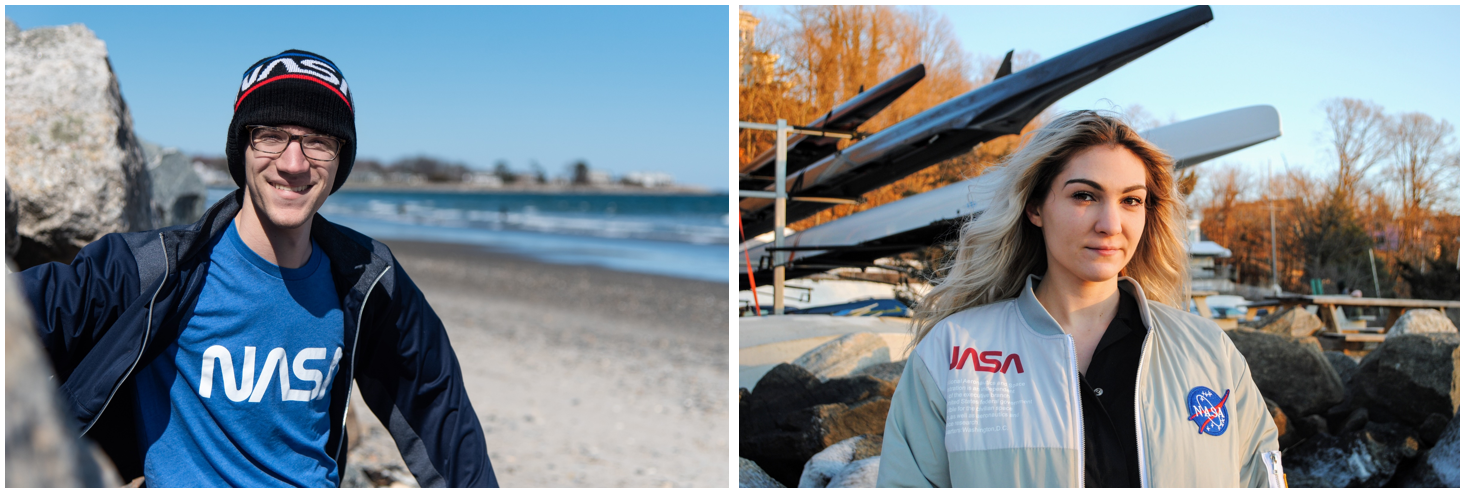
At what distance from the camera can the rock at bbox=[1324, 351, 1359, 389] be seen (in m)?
3.91

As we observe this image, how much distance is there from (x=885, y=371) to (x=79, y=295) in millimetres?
3023

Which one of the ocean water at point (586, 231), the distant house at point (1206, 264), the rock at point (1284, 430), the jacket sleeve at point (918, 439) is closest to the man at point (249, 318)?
the jacket sleeve at point (918, 439)

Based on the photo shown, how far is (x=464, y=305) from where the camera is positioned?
35.8ft

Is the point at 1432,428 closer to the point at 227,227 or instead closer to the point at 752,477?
the point at 752,477

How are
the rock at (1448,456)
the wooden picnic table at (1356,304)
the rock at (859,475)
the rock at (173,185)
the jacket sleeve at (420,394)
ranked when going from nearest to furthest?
the jacket sleeve at (420,394), the rock at (859,475), the rock at (1448,456), the wooden picnic table at (1356,304), the rock at (173,185)

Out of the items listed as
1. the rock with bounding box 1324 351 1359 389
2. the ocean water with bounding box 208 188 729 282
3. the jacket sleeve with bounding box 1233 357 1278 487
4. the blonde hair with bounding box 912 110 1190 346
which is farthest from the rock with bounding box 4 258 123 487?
the ocean water with bounding box 208 188 729 282

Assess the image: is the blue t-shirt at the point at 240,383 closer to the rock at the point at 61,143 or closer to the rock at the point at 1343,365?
the rock at the point at 61,143

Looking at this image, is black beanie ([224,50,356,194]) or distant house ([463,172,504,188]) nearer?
black beanie ([224,50,356,194])

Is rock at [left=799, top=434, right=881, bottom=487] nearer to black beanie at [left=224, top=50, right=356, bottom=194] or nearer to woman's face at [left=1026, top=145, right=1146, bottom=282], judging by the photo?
woman's face at [left=1026, top=145, right=1146, bottom=282]

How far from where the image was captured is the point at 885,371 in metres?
3.83

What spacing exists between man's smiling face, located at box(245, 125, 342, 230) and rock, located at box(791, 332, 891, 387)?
244cm

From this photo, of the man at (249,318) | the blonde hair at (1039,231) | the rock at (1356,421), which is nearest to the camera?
the man at (249,318)

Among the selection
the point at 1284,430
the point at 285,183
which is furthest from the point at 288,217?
the point at 1284,430

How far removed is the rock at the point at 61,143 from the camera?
10.8 ft
